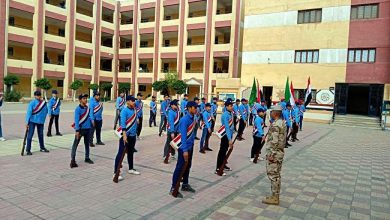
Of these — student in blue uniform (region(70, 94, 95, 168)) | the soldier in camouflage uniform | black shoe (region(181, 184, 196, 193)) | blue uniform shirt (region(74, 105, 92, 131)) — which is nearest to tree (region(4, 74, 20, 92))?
student in blue uniform (region(70, 94, 95, 168))

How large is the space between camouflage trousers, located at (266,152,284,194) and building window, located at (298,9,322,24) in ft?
80.8

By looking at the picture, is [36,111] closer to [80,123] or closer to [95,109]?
[80,123]

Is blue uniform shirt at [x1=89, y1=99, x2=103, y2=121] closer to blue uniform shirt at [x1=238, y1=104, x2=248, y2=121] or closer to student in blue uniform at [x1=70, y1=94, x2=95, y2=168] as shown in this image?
student in blue uniform at [x1=70, y1=94, x2=95, y2=168]

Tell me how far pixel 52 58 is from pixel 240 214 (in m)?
41.9

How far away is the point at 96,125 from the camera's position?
10.1 metres

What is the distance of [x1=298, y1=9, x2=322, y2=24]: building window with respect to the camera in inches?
1037

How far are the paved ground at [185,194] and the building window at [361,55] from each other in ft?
59.6

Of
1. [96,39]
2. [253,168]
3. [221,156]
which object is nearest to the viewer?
[221,156]

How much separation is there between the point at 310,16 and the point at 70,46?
30437 millimetres

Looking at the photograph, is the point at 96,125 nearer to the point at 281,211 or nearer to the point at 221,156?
the point at 221,156

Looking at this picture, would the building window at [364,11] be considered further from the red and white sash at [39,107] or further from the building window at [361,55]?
the red and white sash at [39,107]

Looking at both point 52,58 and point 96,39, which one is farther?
point 96,39

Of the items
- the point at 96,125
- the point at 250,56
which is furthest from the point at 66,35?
the point at 96,125

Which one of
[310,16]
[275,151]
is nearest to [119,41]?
[310,16]
